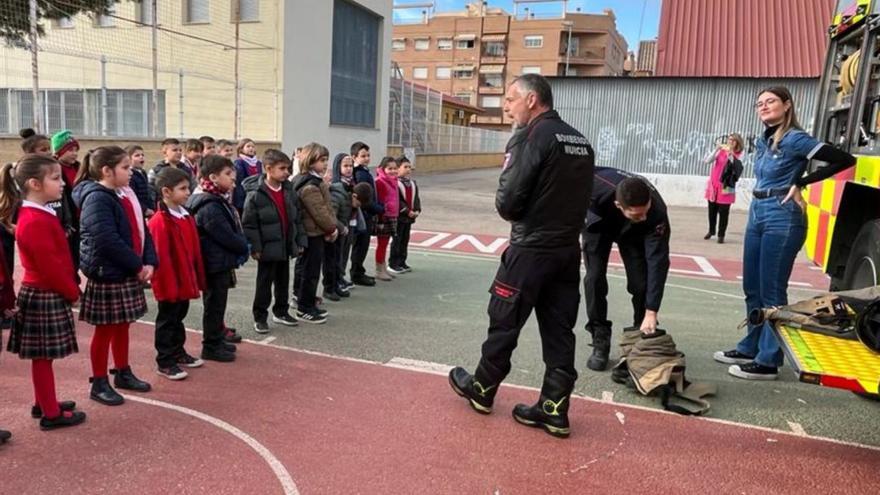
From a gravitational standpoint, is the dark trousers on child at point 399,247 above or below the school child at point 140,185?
below

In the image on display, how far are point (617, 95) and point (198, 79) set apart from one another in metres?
12.4

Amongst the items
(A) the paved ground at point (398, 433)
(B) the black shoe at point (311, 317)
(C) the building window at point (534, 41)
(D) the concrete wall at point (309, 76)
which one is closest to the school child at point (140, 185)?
(A) the paved ground at point (398, 433)

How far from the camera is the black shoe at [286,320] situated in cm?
596

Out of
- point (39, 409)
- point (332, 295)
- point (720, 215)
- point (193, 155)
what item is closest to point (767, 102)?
point (332, 295)

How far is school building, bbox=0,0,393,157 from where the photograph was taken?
46.5ft

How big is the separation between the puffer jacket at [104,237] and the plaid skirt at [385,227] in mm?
4171

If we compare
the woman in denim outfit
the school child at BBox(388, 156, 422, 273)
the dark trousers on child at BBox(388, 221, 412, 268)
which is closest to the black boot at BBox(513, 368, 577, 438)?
the woman in denim outfit

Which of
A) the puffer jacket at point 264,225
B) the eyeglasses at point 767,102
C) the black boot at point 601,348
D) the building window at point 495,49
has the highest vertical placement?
the building window at point 495,49

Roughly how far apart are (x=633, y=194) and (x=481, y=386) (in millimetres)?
1626

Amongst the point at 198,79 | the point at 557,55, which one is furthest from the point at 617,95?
the point at 557,55

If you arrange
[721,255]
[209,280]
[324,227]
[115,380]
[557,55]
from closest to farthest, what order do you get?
1. [115,380]
2. [209,280]
3. [324,227]
4. [721,255]
5. [557,55]

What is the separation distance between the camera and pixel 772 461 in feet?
12.0

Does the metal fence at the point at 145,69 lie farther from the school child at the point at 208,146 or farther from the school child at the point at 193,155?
the school child at the point at 193,155

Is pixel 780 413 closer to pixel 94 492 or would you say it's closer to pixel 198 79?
pixel 94 492
